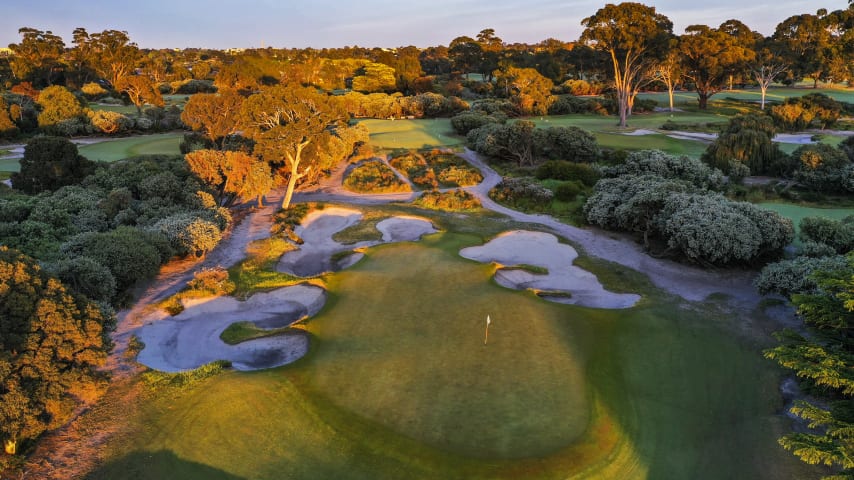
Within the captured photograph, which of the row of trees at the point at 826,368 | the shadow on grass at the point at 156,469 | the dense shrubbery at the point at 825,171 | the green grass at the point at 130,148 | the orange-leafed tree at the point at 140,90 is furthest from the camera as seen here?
the orange-leafed tree at the point at 140,90

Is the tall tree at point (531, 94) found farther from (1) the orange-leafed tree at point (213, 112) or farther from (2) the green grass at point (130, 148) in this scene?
(2) the green grass at point (130, 148)

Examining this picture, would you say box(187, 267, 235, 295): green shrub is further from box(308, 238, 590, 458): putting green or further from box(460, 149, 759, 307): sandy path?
box(460, 149, 759, 307): sandy path

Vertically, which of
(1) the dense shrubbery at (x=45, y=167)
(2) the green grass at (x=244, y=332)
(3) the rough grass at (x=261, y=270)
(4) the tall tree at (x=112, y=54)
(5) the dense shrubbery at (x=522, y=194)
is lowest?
(2) the green grass at (x=244, y=332)

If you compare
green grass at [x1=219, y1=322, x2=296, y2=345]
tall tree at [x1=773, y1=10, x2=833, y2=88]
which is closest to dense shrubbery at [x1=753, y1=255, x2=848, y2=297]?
green grass at [x1=219, y1=322, x2=296, y2=345]

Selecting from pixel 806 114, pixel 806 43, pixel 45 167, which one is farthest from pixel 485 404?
pixel 806 43

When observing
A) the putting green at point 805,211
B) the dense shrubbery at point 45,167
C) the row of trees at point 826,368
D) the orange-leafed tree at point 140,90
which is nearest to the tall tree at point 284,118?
the dense shrubbery at point 45,167

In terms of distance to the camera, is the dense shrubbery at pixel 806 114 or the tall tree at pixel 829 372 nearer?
the tall tree at pixel 829 372

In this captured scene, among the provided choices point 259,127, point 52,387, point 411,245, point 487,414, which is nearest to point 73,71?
point 259,127

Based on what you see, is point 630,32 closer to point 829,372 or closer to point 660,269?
point 660,269
